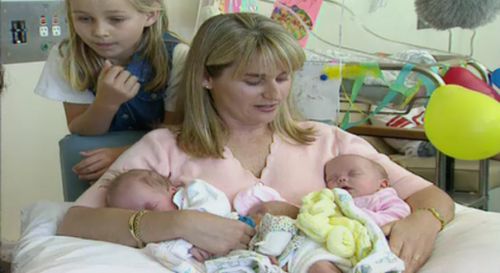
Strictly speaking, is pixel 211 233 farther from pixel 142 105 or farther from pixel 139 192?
pixel 142 105

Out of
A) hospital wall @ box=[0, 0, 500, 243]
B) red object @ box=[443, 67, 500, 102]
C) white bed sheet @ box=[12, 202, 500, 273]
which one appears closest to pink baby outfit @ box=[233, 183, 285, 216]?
white bed sheet @ box=[12, 202, 500, 273]

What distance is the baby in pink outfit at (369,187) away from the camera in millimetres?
1504

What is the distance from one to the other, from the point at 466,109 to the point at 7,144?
6.39 feet

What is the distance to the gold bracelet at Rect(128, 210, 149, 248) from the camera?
143cm

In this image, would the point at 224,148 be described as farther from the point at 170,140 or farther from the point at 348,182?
the point at 348,182

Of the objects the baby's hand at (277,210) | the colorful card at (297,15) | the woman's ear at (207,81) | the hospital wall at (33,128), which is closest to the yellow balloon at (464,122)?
the baby's hand at (277,210)

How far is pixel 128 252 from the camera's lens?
1.37 m

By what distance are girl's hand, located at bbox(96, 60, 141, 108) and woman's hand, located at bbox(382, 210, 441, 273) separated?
748mm

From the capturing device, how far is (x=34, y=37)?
2652 mm

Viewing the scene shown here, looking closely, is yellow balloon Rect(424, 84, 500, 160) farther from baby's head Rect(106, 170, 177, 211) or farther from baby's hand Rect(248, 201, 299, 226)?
baby's head Rect(106, 170, 177, 211)

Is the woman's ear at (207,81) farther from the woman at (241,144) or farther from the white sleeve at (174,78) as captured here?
the white sleeve at (174,78)

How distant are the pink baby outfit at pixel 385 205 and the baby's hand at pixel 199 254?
372 millimetres

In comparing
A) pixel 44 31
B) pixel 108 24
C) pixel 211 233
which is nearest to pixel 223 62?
pixel 108 24

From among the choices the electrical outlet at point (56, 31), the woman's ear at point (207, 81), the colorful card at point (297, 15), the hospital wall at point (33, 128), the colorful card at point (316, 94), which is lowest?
the hospital wall at point (33, 128)
